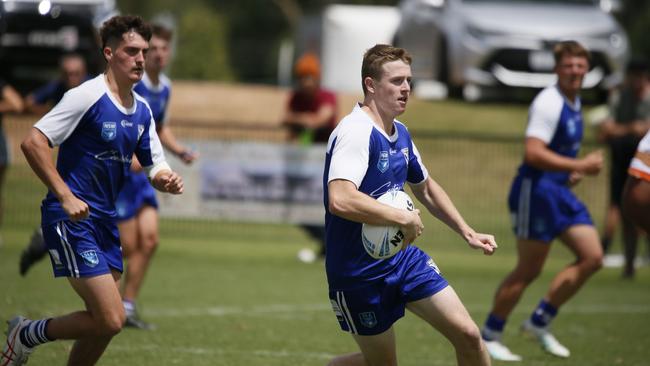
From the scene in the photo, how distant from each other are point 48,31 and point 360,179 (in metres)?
17.2

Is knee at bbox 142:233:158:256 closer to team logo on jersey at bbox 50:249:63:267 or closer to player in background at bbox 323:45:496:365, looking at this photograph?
team logo on jersey at bbox 50:249:63:267

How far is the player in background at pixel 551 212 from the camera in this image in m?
8.90

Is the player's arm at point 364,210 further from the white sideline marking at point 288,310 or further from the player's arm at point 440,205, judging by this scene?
the white sideline marking at point 288,310

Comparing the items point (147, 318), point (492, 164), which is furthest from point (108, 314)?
point (492, 164)

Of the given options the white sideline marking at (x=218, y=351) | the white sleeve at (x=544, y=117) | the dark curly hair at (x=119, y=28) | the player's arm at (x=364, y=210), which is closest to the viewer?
the player's arm at (x=364, y=210)

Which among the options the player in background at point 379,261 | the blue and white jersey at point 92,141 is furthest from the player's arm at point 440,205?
the blue and white jersey at point 92,141

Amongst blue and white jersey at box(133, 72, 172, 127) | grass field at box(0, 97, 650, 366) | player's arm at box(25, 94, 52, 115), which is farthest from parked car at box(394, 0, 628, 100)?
blue and white jersey at box(133, 72, 172, 127)

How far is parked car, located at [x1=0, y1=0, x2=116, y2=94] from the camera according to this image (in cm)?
2152

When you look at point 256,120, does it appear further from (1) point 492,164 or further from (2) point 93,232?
(2) point 93,232

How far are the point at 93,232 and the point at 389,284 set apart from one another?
5.99 feet

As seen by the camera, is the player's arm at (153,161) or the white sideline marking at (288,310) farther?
the white sideline marking at (288,310)

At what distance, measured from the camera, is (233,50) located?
5584 cm

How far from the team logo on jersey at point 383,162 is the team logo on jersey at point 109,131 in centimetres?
165

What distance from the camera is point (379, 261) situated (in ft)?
19.9
